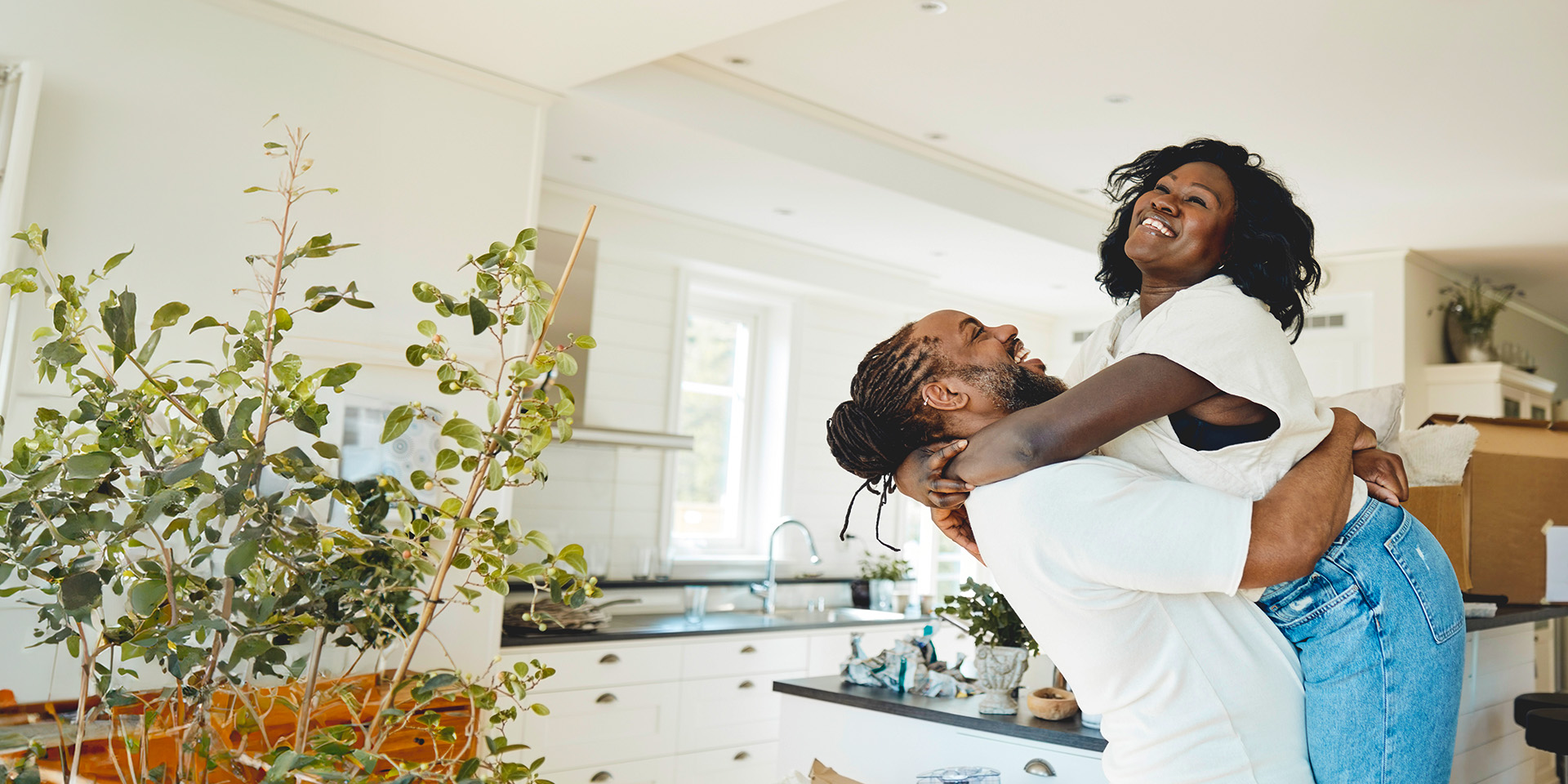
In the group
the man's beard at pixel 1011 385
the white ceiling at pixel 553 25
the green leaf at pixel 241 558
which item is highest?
the white ceiling at pixel 553 25

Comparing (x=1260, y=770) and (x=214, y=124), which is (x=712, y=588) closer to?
(x=214, y=124)

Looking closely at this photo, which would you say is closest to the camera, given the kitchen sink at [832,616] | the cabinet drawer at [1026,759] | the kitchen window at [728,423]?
the cabinet drawer at [1026,759]

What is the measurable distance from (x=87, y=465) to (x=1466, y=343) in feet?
22.4

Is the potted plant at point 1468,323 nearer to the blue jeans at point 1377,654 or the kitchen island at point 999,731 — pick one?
the kitchen island at point 999,731

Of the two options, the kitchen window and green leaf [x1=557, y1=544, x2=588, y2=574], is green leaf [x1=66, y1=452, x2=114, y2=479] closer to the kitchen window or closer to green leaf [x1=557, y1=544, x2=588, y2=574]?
green leaf [x1=557, y1=544, x2=588, y2=574]

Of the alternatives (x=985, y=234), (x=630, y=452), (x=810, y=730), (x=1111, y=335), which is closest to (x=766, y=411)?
(x=630, y=452)

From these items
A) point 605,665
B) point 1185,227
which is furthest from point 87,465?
point 605,665

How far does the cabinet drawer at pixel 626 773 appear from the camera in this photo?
3.95 metres

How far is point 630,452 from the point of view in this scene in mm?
5141

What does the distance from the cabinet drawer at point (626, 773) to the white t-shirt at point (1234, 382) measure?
10.7 ft

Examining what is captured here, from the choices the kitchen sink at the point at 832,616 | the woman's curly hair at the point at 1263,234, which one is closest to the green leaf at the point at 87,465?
the woman's curly hair at the point at 1263,234

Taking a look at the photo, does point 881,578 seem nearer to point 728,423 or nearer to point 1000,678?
point 728,423

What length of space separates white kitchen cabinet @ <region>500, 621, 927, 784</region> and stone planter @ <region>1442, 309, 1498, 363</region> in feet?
13.2

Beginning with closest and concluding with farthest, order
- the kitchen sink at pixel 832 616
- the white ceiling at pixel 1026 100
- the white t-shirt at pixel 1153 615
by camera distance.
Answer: the white t-shirt at pixel 1153 615
the white ceiling at pixel 1026 100
the kitchen sink at pixel 832 616
